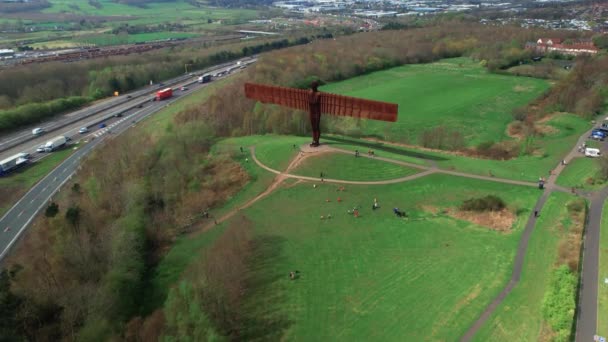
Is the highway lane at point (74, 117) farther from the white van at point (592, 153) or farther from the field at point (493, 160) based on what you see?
the white van at point (592, 153)

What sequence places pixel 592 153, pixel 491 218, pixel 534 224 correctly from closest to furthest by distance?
pixel 534 224 → pixel 491 218 → pixel 592 153

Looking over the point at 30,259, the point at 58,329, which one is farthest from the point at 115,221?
the point at 58,329

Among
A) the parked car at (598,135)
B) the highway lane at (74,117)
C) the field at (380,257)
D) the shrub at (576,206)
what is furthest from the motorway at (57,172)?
the parked car at (598,135)

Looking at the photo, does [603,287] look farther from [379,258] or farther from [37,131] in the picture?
[37,131]

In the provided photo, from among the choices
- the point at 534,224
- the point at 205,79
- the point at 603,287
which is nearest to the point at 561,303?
the point at 603,287

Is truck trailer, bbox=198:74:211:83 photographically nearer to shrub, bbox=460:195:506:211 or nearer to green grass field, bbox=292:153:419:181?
A: green grass field, bbox=292:153:419:181

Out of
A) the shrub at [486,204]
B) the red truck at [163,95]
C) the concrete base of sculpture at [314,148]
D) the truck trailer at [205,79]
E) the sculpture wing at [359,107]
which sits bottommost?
the shrub at [486,204]
